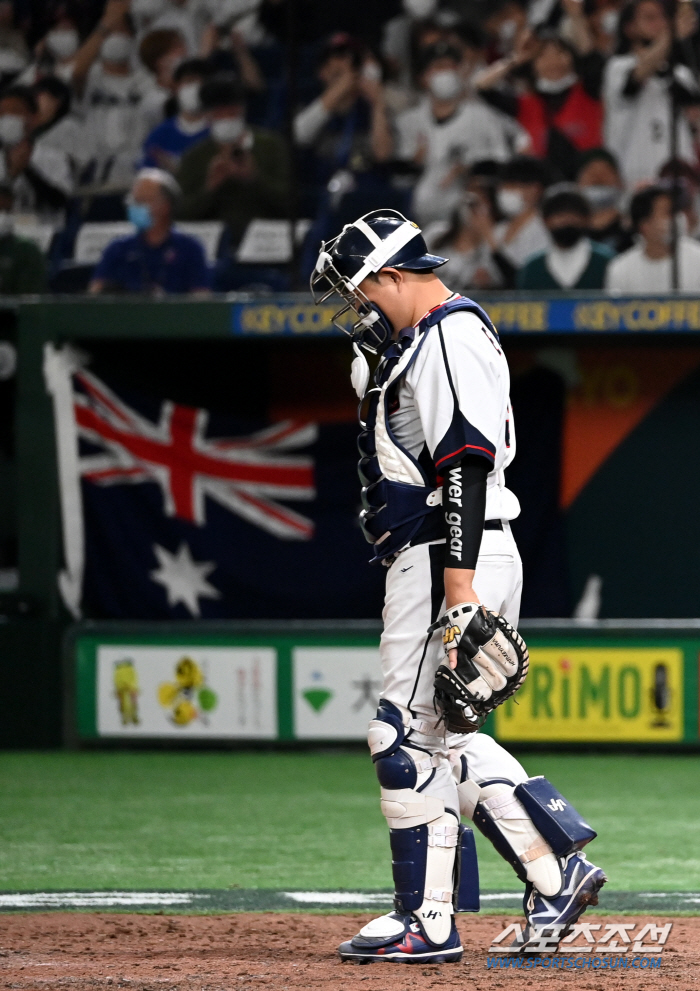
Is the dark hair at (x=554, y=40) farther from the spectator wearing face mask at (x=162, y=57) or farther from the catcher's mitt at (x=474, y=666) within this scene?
the catcher's mitt at (x=474, y=666)

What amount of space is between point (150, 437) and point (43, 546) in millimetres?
857

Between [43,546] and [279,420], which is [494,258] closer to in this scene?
[279,420]

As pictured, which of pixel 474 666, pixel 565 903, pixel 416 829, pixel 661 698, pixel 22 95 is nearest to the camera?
pixel 474 666

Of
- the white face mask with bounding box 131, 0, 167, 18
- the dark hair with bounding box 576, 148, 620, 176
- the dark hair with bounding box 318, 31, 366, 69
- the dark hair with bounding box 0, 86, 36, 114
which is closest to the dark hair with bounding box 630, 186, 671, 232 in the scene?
the dark hair with bounding box 576, 148, 620, 176

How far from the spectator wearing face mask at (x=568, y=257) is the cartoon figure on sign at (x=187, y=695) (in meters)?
2.76

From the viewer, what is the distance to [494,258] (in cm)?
805

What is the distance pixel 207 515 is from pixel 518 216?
8.04 ft

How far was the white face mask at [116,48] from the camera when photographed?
8867mm

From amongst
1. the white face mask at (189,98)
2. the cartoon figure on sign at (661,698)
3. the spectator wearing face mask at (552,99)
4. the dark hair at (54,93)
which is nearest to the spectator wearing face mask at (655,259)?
the spectator wearing face mask at (552,99)

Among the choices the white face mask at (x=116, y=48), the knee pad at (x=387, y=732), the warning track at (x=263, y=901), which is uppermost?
the white face mask at (x=116, y=48)

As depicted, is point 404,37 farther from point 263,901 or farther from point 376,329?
point 263,901

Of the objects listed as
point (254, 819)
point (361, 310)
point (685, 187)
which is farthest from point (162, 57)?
point (361, 310)

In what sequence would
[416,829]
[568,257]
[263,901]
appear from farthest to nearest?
[568,257], [263,901], [416,829]

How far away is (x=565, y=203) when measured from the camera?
26.5 feet
